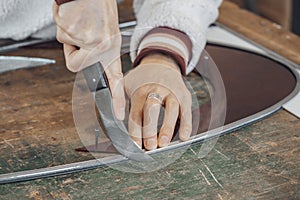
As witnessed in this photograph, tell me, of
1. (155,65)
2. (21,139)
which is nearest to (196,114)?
(155,65)

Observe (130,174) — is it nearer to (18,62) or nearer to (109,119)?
(109,119)

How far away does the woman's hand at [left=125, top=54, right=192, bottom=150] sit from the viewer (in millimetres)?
681

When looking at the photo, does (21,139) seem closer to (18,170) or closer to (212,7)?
(18,170)

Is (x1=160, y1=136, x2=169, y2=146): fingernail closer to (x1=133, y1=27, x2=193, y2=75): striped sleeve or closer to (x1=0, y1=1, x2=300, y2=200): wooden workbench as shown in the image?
(x1=0, y1=1, x2=300, y2=200): wooden workbench

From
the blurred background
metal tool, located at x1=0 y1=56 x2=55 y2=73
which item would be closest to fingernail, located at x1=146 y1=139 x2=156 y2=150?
metal tool, located at x1=0 y1=56 x2=55 y2=73

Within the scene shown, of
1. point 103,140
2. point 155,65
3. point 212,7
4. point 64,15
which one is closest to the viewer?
point 64,15

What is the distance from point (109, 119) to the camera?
0.70 metres

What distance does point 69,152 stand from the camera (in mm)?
664

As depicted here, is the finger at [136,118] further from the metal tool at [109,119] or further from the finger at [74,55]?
the finger at [74,55]

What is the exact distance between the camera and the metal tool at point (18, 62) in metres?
0.87

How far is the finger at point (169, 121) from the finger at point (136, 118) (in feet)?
0.08

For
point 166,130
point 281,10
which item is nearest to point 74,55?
point 166,130

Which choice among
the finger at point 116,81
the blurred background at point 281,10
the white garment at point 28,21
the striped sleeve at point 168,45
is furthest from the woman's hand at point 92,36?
the blurred background at point 281,10

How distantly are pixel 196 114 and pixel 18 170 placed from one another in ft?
0.78
